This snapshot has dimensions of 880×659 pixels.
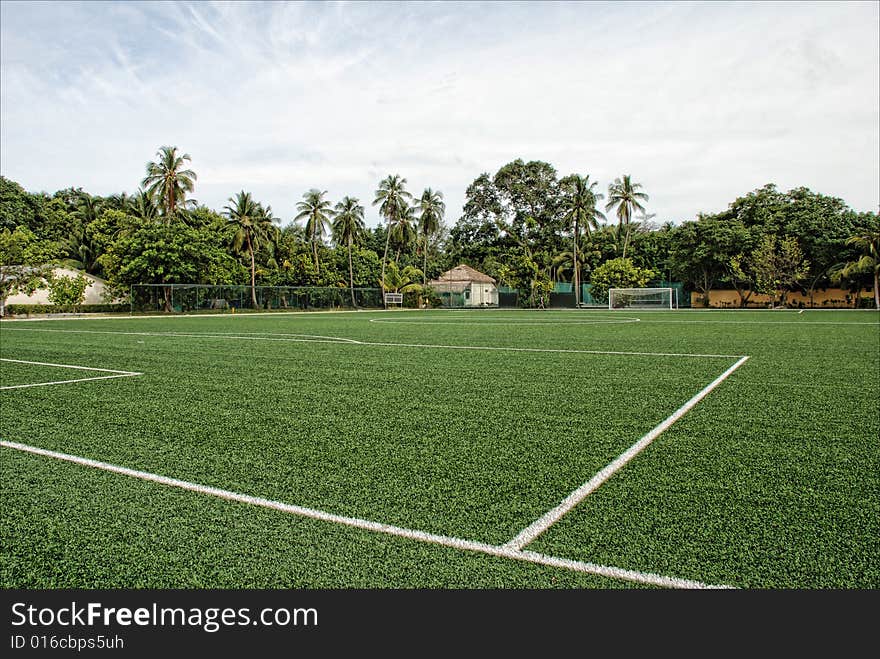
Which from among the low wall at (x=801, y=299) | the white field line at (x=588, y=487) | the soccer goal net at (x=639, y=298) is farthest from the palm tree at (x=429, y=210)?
the white field line at (x=588, y=487)

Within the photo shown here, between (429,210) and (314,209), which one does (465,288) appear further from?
(314,209)

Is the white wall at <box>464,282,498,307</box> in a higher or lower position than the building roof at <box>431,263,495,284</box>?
lower

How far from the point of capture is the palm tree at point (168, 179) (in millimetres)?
41812

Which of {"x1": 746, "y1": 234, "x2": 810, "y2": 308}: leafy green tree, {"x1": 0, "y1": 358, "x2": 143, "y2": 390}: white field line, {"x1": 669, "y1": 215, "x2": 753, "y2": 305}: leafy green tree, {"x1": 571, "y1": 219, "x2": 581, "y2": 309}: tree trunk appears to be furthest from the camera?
{"x1": 571, "y1": 219, "x2": 581, "y2": 309}: tree trunk

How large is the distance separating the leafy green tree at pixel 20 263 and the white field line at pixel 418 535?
29381mm

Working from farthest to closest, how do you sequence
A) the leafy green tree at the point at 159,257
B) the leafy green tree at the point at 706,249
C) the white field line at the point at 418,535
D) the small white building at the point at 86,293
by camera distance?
the leafy green tree at the point at 706,249 < the leafy green tree at the point at 159,257 < the small white building at the point at 86,293 < the white field line at the point at 418,535

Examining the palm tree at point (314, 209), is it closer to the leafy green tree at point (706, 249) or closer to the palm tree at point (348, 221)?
the palm tree at point (348, 221)

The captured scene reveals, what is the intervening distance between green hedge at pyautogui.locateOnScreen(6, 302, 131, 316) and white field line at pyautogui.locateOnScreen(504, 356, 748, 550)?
33.3 m

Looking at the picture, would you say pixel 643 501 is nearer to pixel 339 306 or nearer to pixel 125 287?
pixel 125 287

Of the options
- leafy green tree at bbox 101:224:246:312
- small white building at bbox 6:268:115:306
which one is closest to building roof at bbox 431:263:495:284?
leafy green tree at bbox 101:224:246:312

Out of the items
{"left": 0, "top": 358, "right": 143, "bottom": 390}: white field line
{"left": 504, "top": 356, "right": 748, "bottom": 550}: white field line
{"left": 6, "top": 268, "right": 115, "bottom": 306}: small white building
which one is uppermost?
{"left": 6, "top": 268, "right": 115, "bottom": 306}: small white building

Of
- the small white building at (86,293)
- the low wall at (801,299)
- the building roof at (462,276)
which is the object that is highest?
the building roof at (462,276)

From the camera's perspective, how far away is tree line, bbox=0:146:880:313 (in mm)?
36031

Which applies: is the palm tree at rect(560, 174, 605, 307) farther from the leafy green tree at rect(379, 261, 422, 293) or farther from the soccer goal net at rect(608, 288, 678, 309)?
the leafy green tree at rect(379, 261, 422, 293)
